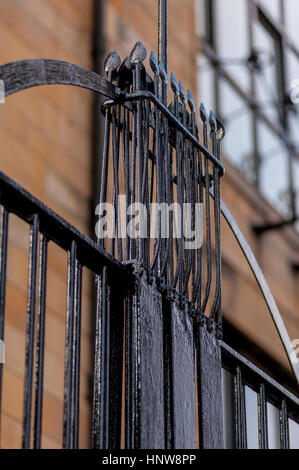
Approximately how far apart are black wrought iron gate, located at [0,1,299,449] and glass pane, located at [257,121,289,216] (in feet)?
22.2

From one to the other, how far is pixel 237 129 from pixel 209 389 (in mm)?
6806

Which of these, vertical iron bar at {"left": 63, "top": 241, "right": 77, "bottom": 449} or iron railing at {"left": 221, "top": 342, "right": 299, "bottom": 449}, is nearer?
vertical iron bar at {"left": 63, "top": 241, "right": 77, "bottom": 449}

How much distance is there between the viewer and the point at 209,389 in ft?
7.62

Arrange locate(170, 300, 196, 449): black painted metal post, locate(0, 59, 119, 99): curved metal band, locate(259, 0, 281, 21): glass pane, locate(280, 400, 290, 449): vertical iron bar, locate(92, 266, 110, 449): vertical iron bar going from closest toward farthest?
locate(0, 59, 119, 99): curved metal band → locate(92, 266, 110, 449): vertical iron bar → locate(170, 300, 196, 449): black painted metal post → locate(280, 400, 290, 449): vertical iron bar → locate(259, 0, 281, 21): glass pane

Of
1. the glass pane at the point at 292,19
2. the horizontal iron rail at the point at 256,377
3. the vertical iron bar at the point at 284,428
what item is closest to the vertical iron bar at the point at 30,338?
the horizontal iron rail at the point at 256,377

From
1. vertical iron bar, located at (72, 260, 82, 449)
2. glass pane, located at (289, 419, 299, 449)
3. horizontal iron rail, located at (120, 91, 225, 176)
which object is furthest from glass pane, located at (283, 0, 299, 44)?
vertical iron bar, located at (72, 260, 82, 449)

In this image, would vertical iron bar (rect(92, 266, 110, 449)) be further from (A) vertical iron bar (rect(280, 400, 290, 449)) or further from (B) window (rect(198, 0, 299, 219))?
(B) window (rect(198, 0, 299, 219))

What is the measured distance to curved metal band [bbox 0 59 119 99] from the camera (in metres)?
1.83

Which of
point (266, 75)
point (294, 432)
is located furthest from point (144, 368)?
point (266, 75)

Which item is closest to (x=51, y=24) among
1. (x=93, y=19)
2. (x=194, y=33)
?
(x=93, y=19)

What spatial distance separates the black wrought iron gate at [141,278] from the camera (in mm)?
1876

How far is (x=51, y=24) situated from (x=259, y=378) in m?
4.22

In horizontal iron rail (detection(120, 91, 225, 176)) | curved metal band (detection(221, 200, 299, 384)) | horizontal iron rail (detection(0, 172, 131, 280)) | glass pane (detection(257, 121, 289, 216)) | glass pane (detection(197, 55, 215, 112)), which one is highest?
→ glass pane (detection(197, 55, 215, 112))

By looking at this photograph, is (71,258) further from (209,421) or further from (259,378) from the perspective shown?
(259,378)
